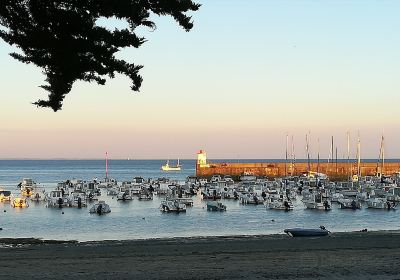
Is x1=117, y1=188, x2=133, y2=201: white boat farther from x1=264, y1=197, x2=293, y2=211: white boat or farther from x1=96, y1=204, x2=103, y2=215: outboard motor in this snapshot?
x1=264, y1=197, x2=293, y2=211: white boat

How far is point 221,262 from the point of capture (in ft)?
69.7

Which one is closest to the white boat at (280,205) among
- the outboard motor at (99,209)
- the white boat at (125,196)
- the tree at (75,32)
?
the outboard motor at (99,209)

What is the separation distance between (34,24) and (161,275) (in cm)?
1135

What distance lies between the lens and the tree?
7926mm

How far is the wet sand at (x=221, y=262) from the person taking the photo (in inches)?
717

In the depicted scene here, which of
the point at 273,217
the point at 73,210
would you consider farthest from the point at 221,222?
the point at 73,210

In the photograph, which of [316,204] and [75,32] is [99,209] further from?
[75,32]

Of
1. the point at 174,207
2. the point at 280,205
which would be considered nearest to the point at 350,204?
the point at 280,205

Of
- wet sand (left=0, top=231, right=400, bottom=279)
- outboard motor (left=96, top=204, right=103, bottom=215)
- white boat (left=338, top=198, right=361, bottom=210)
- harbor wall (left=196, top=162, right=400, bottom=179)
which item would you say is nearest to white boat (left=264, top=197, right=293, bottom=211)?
white boat (left=338, top=198, right=361, bottom=210)

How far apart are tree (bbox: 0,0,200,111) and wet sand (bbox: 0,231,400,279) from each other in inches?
411

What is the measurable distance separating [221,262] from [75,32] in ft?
47.0

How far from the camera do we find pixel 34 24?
8.12 m

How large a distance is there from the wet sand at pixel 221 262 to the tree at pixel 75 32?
10451 millimetres

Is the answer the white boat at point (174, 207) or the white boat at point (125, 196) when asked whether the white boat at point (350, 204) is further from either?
the white boat at point (125, 196)
